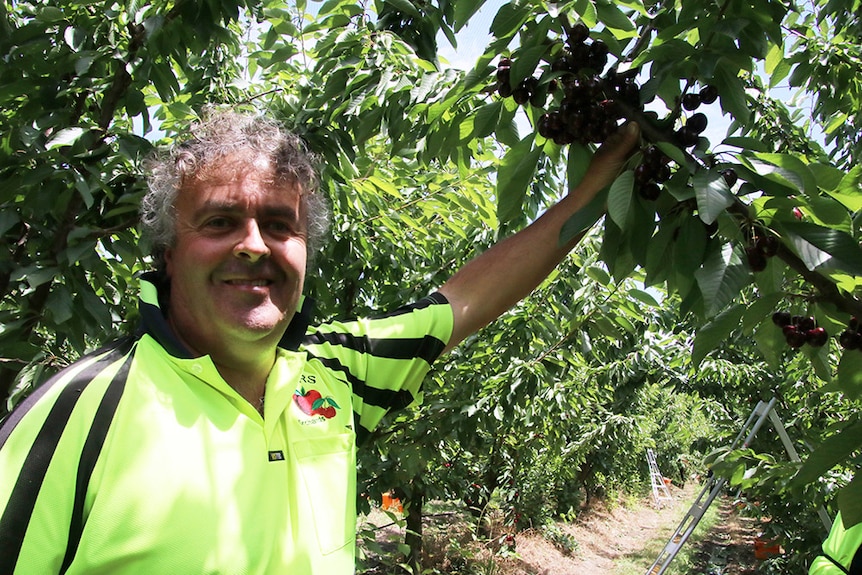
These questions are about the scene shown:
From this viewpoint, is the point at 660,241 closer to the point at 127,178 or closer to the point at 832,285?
the point at 832,285

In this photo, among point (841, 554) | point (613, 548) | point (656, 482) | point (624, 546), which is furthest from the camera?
point (656, 482)

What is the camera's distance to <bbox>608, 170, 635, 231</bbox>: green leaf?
1.02m

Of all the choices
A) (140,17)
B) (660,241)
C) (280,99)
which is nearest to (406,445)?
(280,99)

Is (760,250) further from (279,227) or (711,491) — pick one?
(711,491)

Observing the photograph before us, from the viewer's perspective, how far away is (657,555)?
12453 millimetres

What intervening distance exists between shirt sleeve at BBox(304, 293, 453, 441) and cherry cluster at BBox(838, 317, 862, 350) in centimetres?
85

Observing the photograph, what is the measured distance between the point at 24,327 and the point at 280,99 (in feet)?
4.11

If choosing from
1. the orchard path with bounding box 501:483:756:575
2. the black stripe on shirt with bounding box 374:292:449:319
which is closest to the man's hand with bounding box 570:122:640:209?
the black stripe on shirt with bounding box 374:292:449:319

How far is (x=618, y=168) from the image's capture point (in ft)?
4.07

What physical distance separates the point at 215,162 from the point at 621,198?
2.68 feet

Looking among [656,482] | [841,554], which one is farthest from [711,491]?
[656,482]

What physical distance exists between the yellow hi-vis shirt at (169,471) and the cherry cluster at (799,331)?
35.9 inches

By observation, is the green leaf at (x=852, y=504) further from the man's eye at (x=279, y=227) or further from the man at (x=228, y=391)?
the man's eye at (x=279, y=227)

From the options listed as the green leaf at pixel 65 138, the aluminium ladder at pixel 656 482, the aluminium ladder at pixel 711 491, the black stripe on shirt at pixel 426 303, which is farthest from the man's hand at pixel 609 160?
the aluminium ladder at pixel 656 482
